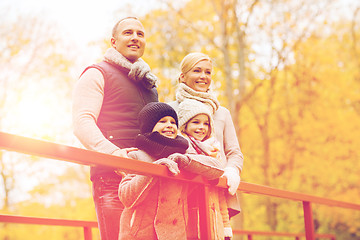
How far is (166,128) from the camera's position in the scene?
96.0 inches

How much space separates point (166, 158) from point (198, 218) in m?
0.53

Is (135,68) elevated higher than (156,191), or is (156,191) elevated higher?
(135,68)

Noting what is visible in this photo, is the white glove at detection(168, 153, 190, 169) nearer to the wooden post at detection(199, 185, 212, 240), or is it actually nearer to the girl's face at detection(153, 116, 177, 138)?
the girl's face at detection(153, 116, 177, 138)

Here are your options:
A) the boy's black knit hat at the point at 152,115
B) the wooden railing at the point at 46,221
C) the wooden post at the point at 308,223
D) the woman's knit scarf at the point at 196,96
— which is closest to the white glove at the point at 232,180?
the woman's knit scarf at the point at 196,96

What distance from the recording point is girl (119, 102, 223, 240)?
224cm

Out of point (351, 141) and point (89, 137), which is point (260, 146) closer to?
point (351, 141)

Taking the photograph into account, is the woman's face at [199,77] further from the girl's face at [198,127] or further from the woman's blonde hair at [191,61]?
the girl's face at [198,127]

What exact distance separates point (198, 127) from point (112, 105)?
0.54 meters

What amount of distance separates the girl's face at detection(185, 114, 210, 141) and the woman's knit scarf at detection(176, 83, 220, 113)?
0.20 meters

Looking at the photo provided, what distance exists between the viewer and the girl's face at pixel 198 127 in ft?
9.48

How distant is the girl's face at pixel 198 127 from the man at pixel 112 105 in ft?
0.97

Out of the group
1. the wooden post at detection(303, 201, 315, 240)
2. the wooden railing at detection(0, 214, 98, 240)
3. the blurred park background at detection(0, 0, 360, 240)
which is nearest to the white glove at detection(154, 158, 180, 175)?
the wooden railing at detection(0, 214, 98, 240)

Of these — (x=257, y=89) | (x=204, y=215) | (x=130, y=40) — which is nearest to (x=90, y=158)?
(x=204, y=215)

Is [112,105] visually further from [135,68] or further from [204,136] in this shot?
[204,136]
